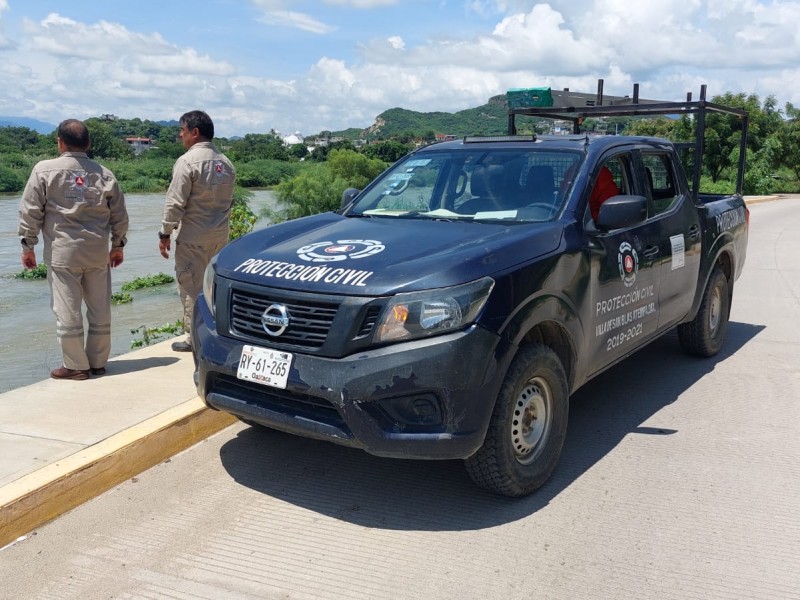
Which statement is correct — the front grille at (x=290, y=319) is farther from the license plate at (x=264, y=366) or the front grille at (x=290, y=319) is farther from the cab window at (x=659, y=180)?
the cab window at (x=659, y=180)

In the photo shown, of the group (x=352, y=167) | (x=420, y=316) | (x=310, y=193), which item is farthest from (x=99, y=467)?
(x=352, y=167)

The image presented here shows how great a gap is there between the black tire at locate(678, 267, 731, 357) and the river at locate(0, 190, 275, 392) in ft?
19.2

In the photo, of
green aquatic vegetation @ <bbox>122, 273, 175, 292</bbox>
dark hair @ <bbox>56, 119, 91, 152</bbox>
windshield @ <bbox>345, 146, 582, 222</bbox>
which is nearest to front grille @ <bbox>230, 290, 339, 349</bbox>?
windshield @ <bbox>345, 146, 582, 222</bbox>

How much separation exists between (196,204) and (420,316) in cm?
311

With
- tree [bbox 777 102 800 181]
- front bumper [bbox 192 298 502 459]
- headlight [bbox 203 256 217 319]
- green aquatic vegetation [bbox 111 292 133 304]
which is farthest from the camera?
tree [bbox 777 102 800 181]

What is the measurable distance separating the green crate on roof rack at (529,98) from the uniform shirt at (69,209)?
387 centimetres

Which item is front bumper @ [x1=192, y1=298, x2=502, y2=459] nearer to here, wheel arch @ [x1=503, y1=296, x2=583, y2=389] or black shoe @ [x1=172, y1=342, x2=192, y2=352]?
wheel arch @ [x1=503, y1=296, x2=583, y2=389]

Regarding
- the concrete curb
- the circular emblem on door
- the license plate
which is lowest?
the concrete curb

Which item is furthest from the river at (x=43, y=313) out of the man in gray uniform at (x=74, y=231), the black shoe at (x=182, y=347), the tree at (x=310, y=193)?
the man in gray uniform at (x=74, y=231)

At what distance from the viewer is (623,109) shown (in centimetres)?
712

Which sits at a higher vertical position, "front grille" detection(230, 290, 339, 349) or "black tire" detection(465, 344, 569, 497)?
"front grille" detection(230, 290, 339, 349)

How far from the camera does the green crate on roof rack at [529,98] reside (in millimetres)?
7562

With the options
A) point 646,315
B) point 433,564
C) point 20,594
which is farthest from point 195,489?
point 646,315

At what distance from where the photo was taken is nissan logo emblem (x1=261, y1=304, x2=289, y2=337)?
3.75 metres
